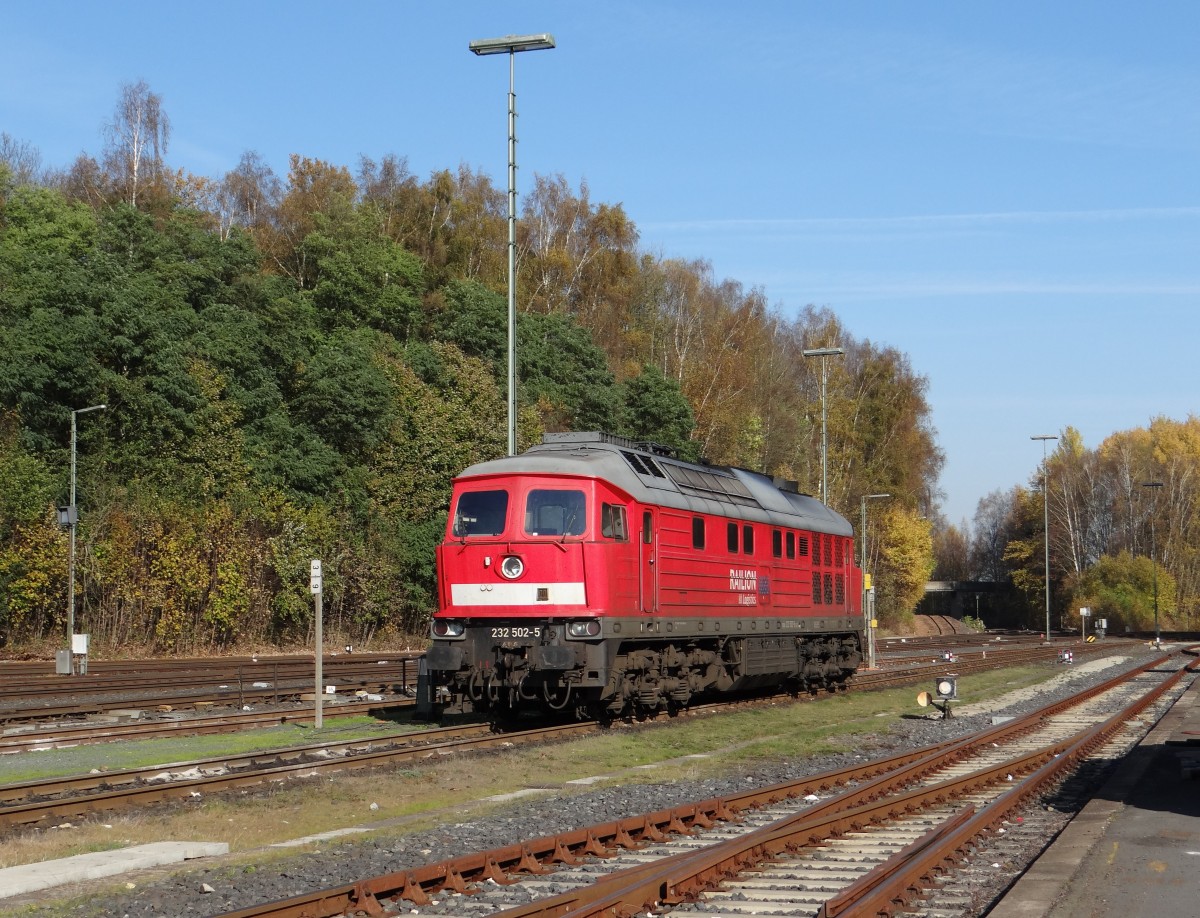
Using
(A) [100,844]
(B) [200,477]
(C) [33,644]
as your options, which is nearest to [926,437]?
(B) [200,477]

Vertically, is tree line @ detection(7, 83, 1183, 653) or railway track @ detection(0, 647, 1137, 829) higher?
tree line @ detection(7, 83, 1183, 653)

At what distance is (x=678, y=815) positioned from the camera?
12.4 m

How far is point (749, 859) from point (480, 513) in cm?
1122

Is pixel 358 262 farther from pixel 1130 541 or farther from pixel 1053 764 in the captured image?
pixel 1130 541

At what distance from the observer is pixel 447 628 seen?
20859 millimetres

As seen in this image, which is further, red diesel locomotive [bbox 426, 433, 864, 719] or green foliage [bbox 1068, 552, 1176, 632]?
green foliage [bbox 1068, 552, 1176, 632]

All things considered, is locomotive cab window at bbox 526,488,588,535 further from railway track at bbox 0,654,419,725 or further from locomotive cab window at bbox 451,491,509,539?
railway track at bbox 0,654,419,725

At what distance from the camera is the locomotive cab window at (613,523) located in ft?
67.8

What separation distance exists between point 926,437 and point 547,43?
260 ft

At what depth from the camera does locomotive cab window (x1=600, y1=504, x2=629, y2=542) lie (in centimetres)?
2066

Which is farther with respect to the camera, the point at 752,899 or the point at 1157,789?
the point at 1157,789

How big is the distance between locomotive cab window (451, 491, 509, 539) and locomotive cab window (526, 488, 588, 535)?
45cm

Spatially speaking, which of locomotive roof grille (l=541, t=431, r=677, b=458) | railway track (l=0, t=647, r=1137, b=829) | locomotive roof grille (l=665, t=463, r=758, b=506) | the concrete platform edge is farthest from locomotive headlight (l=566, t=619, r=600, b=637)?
the concrete platform edge

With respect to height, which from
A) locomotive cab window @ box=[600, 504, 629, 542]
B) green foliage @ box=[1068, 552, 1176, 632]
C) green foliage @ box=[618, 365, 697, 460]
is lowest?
green foliage @ box=[1068, 552, 1176, 632]
